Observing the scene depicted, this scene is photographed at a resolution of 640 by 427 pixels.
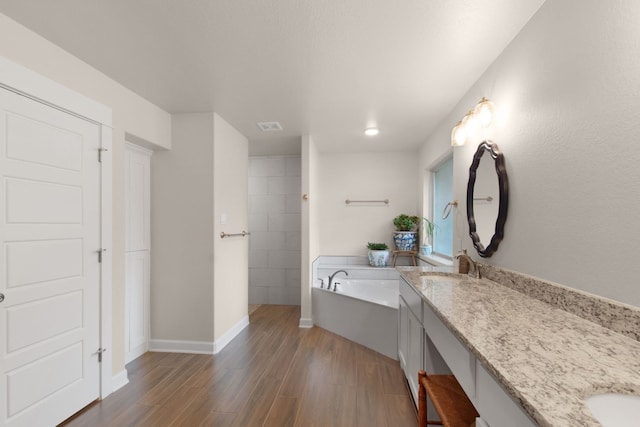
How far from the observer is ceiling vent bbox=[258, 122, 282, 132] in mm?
3324

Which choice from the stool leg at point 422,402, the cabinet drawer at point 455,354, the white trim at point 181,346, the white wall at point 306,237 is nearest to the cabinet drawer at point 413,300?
the cabinet drawer at point 455,354

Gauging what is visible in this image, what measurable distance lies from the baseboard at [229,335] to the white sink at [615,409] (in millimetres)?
2918

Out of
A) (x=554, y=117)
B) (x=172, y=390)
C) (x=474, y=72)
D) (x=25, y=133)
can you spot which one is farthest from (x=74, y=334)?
(x=474, y=72)

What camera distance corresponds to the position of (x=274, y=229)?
4.82 metres

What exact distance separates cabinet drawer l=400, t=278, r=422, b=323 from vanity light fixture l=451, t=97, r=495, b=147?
1180 mm

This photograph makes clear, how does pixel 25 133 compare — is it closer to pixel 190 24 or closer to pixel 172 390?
pixel 190 24

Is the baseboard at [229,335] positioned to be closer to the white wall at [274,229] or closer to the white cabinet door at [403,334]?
the white wall at [274,229]

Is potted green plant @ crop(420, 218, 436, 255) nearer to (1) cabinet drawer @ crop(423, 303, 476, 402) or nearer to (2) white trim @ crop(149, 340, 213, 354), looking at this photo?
(1) cabinet drawer @ crop(423, 303, 476, 402)

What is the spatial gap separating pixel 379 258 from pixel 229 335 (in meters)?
2.23

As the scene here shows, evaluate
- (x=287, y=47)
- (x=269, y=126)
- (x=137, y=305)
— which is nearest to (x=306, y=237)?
(x=269, y=126)

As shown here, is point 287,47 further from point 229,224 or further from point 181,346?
point 181,346

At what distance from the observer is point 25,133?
1.71 metres

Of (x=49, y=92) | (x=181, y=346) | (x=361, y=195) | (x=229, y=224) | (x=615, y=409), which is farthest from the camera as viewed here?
(x=361, y=195)

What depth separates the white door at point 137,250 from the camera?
2.77 m
